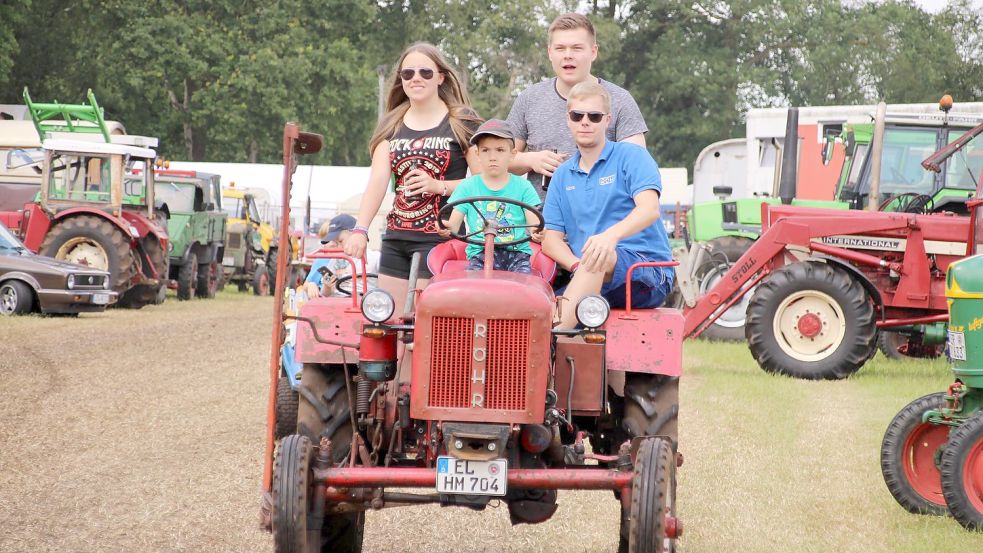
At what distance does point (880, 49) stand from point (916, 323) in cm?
4829

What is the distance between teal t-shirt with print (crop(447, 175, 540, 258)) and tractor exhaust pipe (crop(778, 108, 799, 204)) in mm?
9464

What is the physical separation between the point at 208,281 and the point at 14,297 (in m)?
8.81

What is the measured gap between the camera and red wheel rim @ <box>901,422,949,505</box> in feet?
23.7

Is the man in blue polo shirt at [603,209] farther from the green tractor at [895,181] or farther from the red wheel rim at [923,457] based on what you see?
the green tractor at [895,181]

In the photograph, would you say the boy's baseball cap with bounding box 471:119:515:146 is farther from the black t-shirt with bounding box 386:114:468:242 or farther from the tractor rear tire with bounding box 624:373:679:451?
the tractor rear tire with bounding box 624:373:679:451

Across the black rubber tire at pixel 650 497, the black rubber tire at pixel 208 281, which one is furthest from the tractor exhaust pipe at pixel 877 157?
the black rubber tire at pixel 208 281

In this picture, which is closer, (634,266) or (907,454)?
(634,266)

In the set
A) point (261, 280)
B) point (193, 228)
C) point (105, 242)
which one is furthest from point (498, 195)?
point (261, 280)

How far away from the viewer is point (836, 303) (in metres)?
13.6

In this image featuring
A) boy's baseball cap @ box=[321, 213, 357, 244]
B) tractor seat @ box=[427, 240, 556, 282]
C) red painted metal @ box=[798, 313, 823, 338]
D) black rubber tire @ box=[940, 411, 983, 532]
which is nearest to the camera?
tractor seat @ box=[427, 240, 556, 282]

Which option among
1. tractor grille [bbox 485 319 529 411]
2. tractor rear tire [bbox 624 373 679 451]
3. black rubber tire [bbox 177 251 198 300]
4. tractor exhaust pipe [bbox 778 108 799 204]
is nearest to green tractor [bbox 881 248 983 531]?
tractor rear tire [bbox 624 373 679 451]

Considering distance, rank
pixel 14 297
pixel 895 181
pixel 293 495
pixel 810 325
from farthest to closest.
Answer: pixel 14 297 → pixel 895 181 → pixel 810 325 → pixel 293 495

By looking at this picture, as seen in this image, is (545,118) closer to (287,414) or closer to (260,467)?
(260,467)

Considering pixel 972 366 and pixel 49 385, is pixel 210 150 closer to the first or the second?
pixel 49 385
